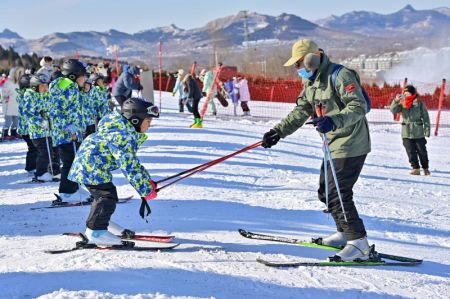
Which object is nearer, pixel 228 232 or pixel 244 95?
pixel 228 232

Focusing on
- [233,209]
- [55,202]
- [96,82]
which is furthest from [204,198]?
[96,82]

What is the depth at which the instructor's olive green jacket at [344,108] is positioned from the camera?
4.53m

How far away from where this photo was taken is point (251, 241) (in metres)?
5.29

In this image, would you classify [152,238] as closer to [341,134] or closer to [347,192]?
[347,192]

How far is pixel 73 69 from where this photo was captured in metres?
7.15

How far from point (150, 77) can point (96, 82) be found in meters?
8.95

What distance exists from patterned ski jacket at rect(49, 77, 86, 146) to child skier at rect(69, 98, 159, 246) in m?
2.41

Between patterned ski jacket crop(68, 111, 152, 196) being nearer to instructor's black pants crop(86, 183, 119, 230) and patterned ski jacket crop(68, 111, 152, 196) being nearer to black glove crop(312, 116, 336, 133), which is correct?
instructor's black pants crop(86, 183, 119, 230)

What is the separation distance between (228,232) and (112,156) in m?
1.43

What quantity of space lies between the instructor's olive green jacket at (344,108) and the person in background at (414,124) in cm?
621

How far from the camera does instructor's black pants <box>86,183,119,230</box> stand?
16.0 feet

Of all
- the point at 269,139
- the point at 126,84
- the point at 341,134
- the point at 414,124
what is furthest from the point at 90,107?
the point at 414,124

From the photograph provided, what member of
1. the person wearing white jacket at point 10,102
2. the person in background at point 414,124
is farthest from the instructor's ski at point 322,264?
the person wearing white jacket at point 10,102

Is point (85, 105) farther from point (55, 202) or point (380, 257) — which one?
point (380, 257)
